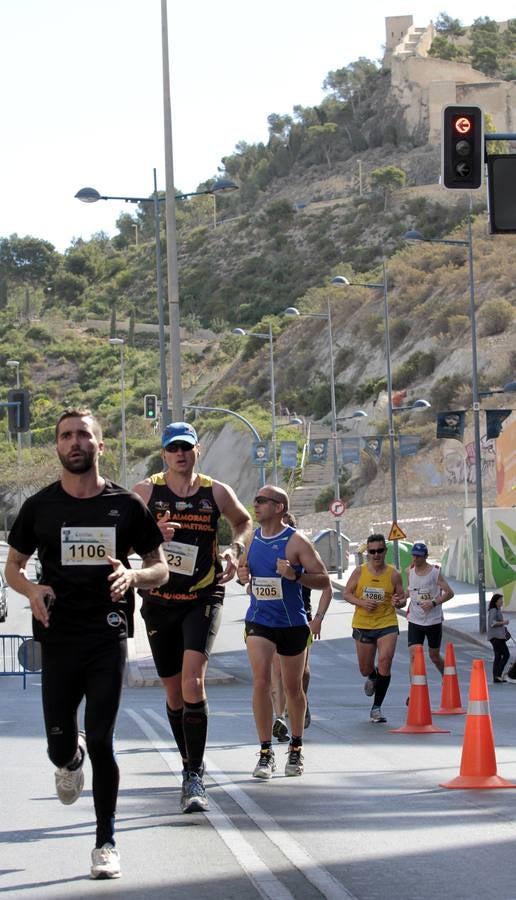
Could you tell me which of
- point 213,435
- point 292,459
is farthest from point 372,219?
point 292,459

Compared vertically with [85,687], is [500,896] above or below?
below

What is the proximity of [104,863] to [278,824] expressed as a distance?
1826 mm

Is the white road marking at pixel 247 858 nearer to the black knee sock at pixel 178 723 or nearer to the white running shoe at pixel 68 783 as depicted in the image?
the black knee sock at pixel 178 723

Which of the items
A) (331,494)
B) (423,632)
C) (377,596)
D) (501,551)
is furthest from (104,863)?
(331,494)

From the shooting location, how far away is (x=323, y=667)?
26406 millimetres

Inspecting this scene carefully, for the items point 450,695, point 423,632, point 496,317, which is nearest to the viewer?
point 450,695

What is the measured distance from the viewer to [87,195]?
27.2 m

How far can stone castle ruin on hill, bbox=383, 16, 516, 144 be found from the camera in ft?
538

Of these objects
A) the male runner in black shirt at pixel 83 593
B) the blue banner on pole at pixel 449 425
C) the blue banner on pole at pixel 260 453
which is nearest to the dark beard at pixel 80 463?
the male runner in black shirt at pixel 83 593

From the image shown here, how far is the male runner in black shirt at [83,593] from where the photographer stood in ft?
22.8

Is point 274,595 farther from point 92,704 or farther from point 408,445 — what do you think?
point 408,445

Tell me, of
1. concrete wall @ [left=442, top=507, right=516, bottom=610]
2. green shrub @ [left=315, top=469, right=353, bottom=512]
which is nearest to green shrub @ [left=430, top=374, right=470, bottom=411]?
green shrub @ [left=315, top=469, right=353, bottom=512]

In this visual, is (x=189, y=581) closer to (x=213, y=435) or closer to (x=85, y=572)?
(x=85, y=572)

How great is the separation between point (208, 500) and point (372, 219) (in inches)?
5845
